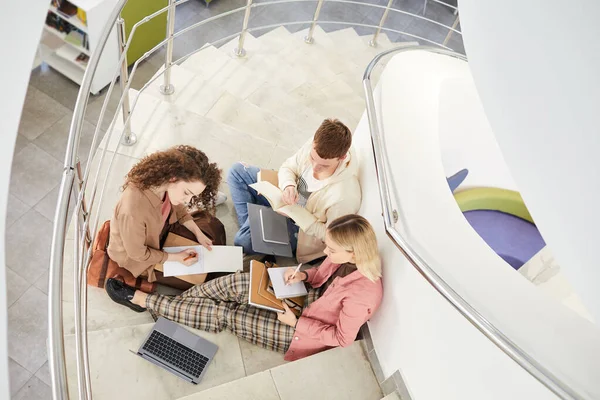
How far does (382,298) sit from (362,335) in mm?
363

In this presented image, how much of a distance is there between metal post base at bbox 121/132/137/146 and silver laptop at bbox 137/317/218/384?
1.32 m

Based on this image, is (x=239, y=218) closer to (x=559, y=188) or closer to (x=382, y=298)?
(x=382, y=298)

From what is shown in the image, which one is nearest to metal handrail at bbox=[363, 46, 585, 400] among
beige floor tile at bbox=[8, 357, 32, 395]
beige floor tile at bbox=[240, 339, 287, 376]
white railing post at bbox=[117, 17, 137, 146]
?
beige floor tile at bbox=[240, 339, 287, 376]

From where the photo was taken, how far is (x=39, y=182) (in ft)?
15.1

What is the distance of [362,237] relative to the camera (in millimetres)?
2613

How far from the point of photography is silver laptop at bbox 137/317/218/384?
2.78 meters

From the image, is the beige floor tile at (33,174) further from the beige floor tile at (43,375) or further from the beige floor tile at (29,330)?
the beige floor tile at (43,375)

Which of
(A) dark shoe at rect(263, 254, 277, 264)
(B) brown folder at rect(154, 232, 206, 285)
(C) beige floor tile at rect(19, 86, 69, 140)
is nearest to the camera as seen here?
(B) brown folder at rect(154, 232, 206, 285)

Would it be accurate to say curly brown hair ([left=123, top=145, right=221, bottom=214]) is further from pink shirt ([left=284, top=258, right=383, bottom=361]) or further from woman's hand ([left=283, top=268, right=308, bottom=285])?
pink shirt ([left=284, top=258, right=383, bottom=361])

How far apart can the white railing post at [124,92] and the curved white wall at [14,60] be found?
2.01 feet

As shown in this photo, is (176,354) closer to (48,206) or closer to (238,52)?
(48,206)

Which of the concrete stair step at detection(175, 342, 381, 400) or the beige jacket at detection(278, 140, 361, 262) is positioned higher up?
the beige jacket at detection(278, 140, 361, 262)

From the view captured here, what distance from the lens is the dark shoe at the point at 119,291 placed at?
2.94 m

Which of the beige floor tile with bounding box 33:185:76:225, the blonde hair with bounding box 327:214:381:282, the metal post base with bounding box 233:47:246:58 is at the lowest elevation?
the beige floor tile with bounding box 33:185:76:225
